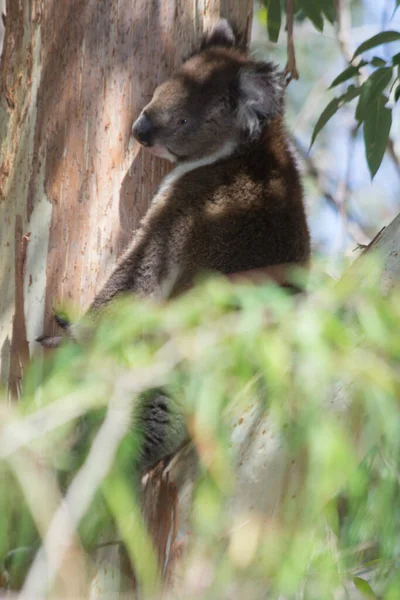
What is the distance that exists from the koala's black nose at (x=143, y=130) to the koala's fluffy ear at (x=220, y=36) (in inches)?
18.4

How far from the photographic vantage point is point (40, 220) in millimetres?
2324

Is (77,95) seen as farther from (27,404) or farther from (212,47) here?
(27,404)

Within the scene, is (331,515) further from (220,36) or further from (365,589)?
(220,36)

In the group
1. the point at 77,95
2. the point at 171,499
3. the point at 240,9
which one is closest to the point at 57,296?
the point at 77,95

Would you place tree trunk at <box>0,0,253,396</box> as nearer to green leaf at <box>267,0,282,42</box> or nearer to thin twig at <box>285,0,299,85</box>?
thin twig at <box>285,0,299,85</box>

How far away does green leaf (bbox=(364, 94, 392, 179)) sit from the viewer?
9.06ft

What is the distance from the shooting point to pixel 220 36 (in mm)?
2727

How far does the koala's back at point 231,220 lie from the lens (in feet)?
7.91

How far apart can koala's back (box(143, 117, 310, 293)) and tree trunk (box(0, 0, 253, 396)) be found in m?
0.12

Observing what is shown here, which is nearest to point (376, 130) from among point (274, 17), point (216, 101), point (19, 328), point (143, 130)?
point (216, 101)

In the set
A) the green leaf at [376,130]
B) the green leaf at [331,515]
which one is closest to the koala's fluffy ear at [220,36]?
the green leaf at [376,130]

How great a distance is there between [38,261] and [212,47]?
105 centimetres

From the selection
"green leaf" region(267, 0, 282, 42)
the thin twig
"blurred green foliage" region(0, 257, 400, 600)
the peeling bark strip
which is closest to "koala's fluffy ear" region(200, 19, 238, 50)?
the thin twig

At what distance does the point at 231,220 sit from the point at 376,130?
0.76 meters
